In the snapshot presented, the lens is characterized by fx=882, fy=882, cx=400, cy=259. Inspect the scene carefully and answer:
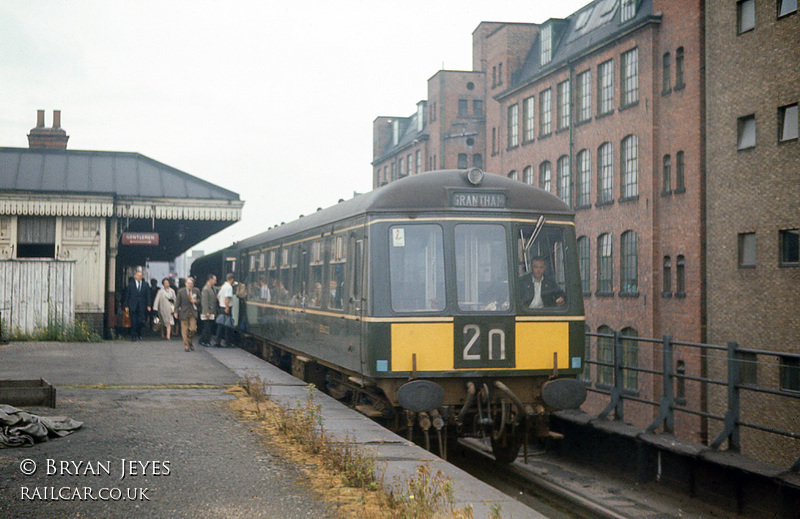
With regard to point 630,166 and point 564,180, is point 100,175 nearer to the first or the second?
point 630,166

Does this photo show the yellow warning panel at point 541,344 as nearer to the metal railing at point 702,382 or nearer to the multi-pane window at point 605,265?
the metal railing at point 702,382

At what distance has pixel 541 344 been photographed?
35.1 feet

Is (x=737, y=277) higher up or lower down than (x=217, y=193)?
lower down

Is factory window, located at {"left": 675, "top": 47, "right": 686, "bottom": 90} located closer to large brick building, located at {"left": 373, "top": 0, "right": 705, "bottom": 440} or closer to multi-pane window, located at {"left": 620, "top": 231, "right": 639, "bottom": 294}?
large brick building, located at {"left": 373, "top": 0, "right": 705, "bottom": 440}

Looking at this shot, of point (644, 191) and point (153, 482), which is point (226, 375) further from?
point (644, 191)


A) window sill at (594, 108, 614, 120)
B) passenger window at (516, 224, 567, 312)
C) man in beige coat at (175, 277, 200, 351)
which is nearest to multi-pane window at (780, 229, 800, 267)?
window sill at (594, 108, 614, 120)

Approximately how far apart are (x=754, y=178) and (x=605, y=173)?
8784 millimetres

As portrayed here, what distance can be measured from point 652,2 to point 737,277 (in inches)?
469

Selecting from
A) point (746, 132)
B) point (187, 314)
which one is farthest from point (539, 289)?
point (746, 132)

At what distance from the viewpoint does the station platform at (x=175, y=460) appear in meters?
6.35

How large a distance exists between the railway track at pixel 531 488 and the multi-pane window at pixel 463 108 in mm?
46115

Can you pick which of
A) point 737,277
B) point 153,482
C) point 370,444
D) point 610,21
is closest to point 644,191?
point 737,277

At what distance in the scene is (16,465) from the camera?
295 inches

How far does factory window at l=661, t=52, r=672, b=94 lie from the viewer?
33156 mm
